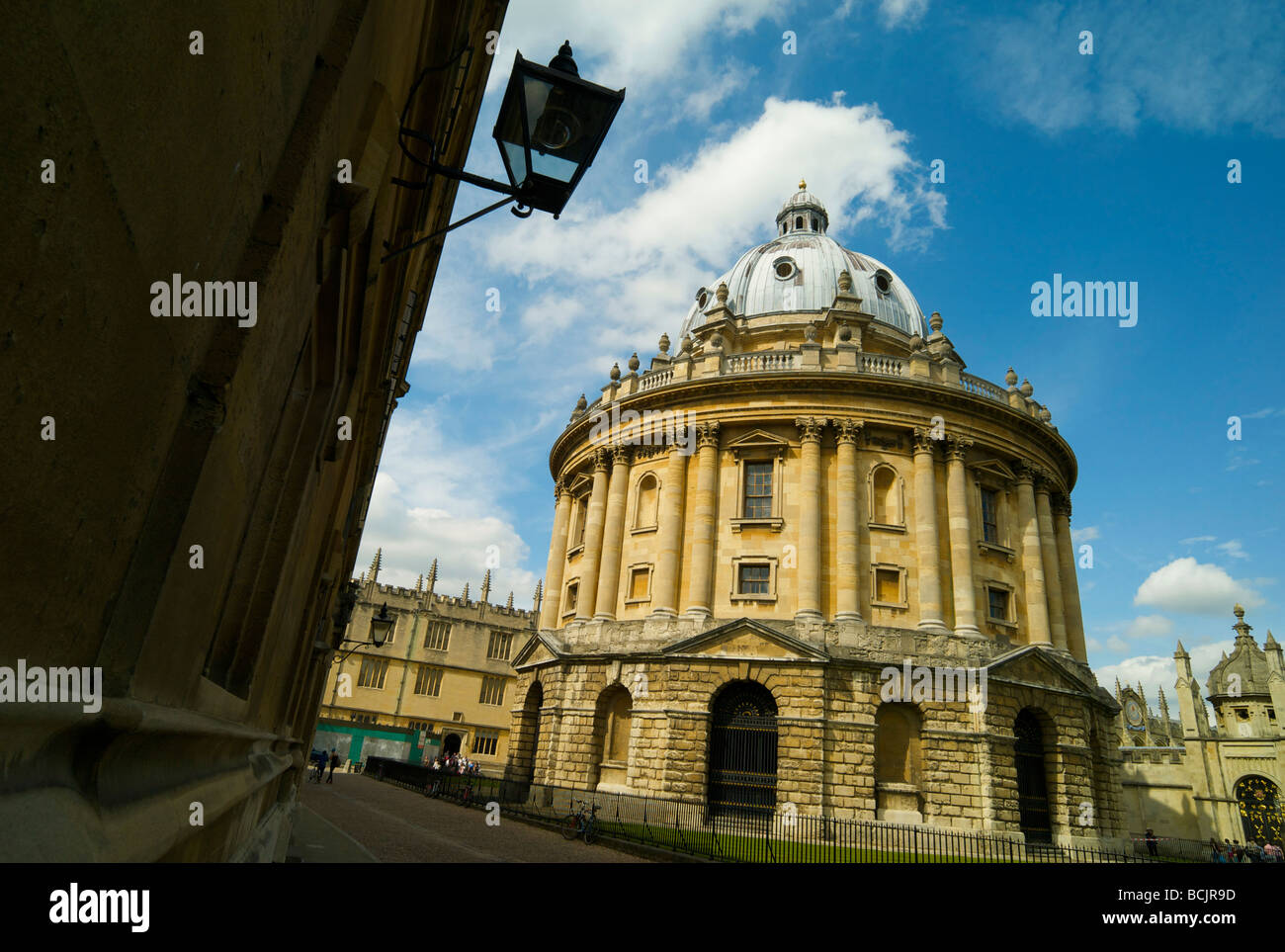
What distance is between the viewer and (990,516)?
94.2ft

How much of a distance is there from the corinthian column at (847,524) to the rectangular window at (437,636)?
40739 mm

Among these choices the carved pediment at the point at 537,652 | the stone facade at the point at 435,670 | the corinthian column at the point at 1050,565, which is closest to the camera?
the corinthian column at the point at 1050,565

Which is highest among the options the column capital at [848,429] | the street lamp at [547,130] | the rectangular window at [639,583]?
the column capital at [848,429]

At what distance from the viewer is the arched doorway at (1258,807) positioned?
146 feet

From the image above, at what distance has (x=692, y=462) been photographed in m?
28.8

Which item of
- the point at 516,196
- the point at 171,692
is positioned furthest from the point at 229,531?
the point at 516,196

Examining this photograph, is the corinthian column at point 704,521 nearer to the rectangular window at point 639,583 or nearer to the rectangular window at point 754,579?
the rectangular window at point 754,579

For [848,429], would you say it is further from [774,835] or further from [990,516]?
[774,835]

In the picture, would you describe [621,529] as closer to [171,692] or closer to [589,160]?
[589,160]

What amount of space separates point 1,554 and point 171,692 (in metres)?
1.27

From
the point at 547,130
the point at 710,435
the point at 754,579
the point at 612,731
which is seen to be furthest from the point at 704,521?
the point at 547,130

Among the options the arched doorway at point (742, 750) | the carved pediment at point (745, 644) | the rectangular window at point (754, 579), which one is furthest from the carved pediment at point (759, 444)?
the arched doorway at point (742, 750)

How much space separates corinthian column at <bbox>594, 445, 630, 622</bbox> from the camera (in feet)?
94.6

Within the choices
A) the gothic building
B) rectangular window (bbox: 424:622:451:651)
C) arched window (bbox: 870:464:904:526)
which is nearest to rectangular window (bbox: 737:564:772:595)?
arched window (bbox: 870:464:904:526)
